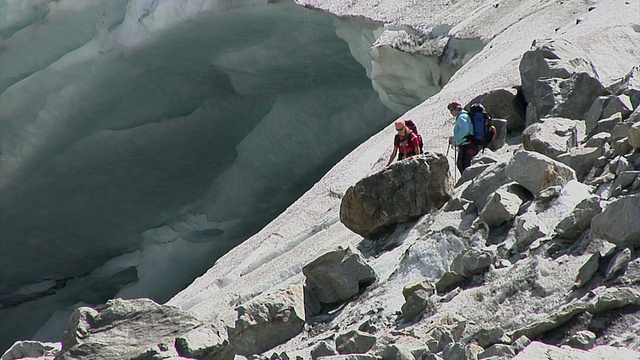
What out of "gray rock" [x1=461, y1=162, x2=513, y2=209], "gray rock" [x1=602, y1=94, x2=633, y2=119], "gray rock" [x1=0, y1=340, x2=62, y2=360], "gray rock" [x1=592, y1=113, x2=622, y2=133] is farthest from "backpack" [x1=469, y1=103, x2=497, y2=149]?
"gray rock" [x1=0, y1=340, x2=62, y2=360]

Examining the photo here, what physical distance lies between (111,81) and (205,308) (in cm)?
889

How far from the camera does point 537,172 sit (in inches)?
280

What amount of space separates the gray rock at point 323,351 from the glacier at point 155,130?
1026 cm

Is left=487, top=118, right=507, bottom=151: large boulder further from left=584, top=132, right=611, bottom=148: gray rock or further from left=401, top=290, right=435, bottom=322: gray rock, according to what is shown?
left=401, top=290, right=435, bottom=322: gray rock

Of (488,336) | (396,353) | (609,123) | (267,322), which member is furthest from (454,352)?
(609,123)

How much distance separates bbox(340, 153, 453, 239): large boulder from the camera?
818 centimetres

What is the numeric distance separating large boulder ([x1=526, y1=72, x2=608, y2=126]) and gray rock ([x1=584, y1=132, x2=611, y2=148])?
1.22 meters

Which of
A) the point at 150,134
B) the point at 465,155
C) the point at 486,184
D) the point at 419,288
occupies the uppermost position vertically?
the point at 150,134

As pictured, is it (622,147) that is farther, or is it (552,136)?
(552,136)

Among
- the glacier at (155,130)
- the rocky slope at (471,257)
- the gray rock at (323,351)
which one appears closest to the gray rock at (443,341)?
the rocky slope at (471,257)

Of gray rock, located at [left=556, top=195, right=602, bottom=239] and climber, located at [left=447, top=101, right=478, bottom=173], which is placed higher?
climber, located at [left=447, top=101, right=478, bottom=173]

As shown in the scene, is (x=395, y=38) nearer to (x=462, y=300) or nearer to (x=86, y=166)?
(x=86, y=166)

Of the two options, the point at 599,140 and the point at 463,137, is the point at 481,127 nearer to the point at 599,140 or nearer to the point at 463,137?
the point at 463,137

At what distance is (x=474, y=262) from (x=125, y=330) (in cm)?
233
